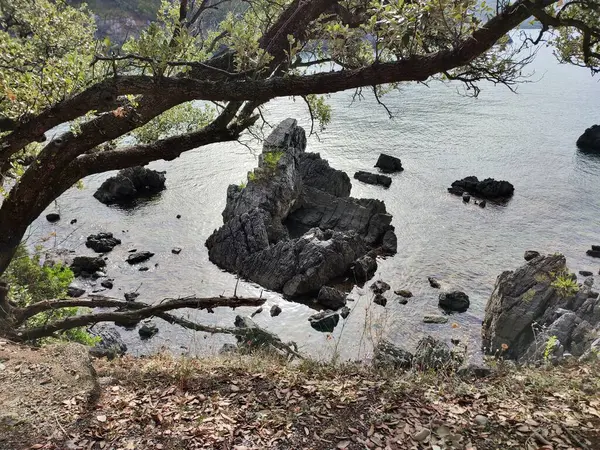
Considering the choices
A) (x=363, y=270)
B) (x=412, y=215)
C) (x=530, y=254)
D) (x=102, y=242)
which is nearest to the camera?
(x=363, y=270)

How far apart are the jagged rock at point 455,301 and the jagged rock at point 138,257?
18.6 m

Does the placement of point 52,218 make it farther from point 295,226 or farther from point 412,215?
point 412,215

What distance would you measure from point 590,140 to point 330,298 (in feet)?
138

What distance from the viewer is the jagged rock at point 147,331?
2239 cm

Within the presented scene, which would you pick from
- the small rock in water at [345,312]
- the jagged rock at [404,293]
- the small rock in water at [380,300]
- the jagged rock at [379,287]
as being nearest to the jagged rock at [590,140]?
the jagged rock at [404,293]

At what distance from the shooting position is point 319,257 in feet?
90.0

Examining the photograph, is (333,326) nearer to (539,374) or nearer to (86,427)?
(539,374)

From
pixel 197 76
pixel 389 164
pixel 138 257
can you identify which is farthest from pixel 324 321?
pixel 389 164

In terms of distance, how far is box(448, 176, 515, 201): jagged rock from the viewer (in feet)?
132

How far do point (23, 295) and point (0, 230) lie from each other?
5877 mm

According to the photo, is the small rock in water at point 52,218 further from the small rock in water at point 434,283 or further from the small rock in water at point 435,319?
the small rock in water at point 435,319

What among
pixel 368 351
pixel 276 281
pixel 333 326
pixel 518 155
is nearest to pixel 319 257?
pixel 276 281

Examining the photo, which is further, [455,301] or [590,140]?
[590,140]

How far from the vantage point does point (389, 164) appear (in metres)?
46.1
